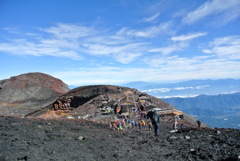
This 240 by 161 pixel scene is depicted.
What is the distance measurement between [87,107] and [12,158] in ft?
82.4

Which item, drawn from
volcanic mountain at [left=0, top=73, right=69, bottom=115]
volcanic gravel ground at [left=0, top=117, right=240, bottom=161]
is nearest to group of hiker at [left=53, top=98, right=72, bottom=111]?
volcanic mountain at [left=0, top=73, right=69, bottom=115]

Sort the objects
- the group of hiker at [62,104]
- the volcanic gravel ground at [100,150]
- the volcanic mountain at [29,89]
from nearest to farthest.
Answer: the volcanic gravel ground at [100,150]
the group of hiker at [62,104]
the volcanic mountain at [29,89]

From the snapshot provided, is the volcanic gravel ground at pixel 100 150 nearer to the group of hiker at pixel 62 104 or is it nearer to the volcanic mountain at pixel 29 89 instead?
the group of hiker at pixel 62 104

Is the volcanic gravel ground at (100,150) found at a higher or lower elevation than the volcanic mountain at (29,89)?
lower

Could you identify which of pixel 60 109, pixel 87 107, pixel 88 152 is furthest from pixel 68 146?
pixel 60 109

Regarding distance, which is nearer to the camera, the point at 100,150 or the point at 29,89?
the point at 100,150

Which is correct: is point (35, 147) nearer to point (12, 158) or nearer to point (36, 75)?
point (12, 158)

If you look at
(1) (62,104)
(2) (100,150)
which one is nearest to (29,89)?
(1) (62,104)

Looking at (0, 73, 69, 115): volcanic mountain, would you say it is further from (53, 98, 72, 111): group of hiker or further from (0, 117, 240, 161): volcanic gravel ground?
(0, 117, 240, 161): volcanic gravel ground

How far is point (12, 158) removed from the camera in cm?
476

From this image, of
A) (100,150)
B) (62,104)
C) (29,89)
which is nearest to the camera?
(100,150)

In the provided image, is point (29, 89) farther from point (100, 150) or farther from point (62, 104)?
point (100, 150)

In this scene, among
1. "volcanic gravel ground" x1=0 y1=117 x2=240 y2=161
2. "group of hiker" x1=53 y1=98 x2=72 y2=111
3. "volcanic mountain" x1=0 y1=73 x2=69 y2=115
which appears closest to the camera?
"volcanic gravel ground" x1=0 y1=117 x2=240 y2=161

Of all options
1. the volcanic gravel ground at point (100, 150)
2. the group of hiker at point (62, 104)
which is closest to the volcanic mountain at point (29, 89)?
the group of hiker at point (62, 104)
